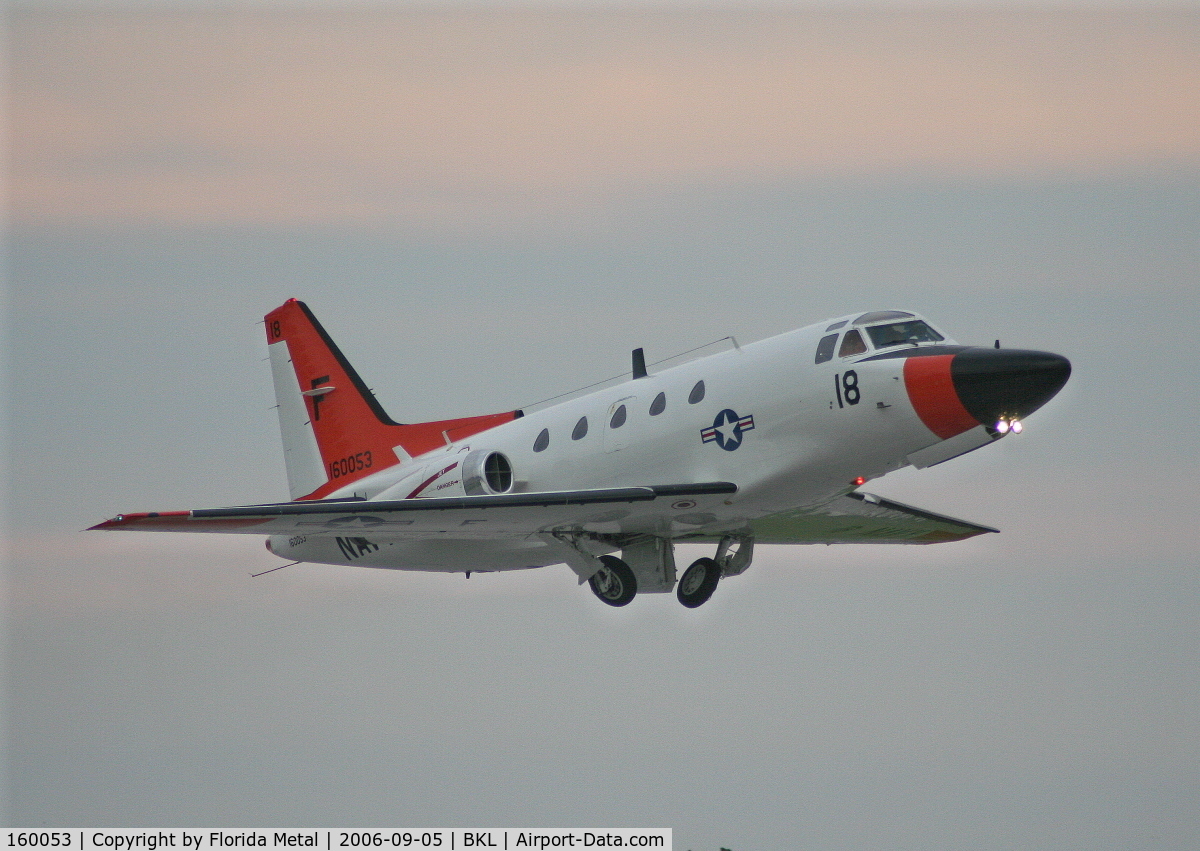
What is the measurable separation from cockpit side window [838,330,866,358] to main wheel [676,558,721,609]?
20.2ft

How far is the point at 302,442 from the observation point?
40.5m

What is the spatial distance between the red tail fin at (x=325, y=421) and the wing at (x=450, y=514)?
536 cm

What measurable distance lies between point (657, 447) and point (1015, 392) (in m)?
6.98

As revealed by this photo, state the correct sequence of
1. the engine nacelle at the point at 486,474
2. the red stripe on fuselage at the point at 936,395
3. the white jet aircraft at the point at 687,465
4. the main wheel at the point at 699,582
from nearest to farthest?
1. the red stripe on fuselage at the point at 936,395
2. the white jet aircraft at the point at 687,465
3. the main wheel at the point at 699,582
4. the engine nacelle at the point at 486,474

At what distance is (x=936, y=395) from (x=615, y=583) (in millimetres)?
8209

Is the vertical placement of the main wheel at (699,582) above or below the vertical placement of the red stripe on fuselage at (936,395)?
below

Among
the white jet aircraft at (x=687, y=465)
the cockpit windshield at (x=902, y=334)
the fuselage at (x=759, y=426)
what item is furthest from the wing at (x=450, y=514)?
the cockpit windshield at (x=902, y=334)

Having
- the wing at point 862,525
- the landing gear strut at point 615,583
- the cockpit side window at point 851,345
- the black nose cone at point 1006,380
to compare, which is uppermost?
the cockpit side window at point 851,345

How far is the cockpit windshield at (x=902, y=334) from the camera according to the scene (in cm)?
2931

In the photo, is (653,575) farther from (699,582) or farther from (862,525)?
(862,525)

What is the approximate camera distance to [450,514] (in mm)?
31469

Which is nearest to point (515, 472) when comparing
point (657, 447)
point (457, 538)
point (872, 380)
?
point (457, 538)

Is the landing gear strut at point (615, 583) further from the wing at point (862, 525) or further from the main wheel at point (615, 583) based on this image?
the wing at point (862, 525)

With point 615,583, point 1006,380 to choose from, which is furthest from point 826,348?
point 615,583
